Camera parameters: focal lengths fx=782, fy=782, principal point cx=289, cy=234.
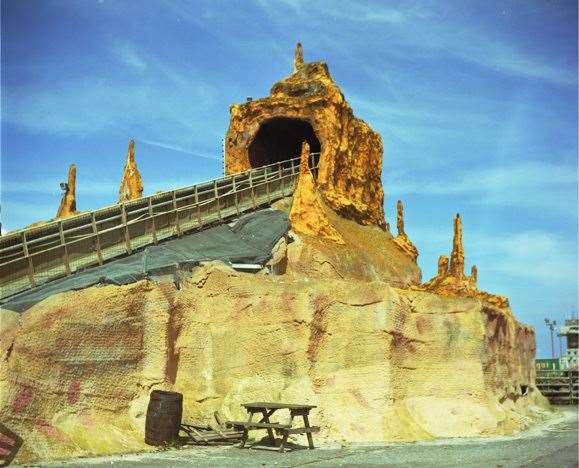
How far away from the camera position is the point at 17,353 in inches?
689

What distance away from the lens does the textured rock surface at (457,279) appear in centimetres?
3509

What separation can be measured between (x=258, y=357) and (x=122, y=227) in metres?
6.51

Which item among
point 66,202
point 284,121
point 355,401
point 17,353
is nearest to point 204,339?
point 355,401

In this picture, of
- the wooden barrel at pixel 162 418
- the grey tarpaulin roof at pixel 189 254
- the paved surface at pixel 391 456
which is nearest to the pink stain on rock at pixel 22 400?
the paved surface at pixel 391 456

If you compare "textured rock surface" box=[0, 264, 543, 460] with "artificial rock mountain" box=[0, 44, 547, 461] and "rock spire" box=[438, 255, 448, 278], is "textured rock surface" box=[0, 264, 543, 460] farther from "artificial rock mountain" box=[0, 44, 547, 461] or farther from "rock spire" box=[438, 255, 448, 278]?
"rock spire" box=[438, 255, 448, 278]

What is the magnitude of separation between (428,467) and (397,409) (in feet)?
20.2

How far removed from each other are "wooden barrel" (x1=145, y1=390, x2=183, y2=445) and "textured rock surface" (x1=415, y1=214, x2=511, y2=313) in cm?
1698

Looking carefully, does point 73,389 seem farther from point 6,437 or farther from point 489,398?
point 489,398

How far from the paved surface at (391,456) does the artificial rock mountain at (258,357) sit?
134cm

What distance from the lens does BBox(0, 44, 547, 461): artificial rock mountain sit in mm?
18109

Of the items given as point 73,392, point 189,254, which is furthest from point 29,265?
point 189,254

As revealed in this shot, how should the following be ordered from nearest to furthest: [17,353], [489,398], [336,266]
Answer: [17,353]
[489,398]
[336,266]

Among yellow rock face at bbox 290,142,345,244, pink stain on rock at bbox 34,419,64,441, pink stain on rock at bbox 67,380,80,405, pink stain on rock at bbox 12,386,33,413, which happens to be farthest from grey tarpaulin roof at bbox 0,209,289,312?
pink stain on rock at bbox 34,419,64,441

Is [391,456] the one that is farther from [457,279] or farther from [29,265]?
[457,279]
